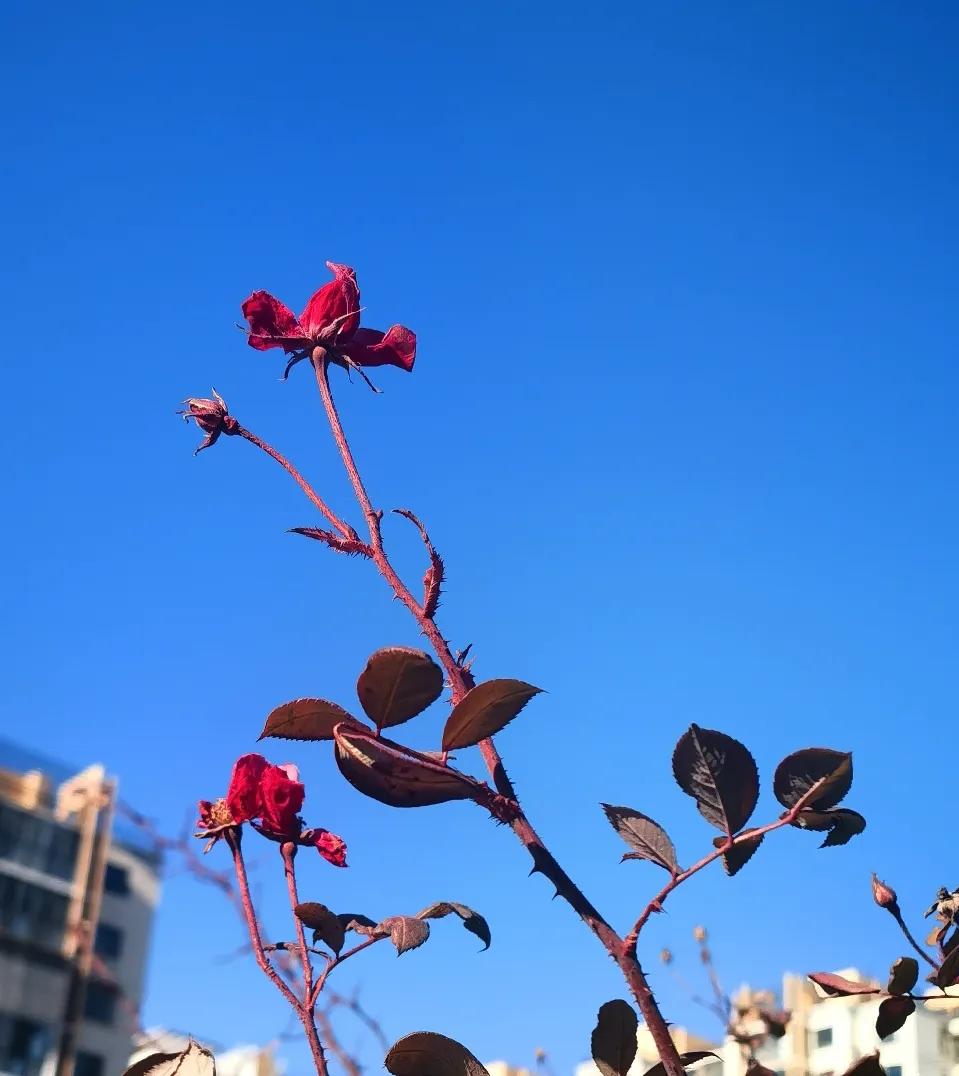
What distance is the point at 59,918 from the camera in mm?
25406

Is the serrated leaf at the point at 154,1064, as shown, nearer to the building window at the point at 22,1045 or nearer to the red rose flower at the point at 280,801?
the red rose flower at the point at 280,801

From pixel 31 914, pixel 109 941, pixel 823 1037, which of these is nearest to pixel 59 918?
pixel 31 914

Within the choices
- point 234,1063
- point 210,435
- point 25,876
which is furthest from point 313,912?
point 25,876

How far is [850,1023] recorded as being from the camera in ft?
3.28

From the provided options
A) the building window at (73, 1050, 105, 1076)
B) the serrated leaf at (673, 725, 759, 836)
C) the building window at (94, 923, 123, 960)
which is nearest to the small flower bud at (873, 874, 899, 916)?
the serrated leaf at (673, 725, 759, 836)

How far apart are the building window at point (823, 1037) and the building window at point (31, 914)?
26088 mm

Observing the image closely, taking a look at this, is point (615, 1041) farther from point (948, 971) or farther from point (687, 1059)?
point (948, 971)

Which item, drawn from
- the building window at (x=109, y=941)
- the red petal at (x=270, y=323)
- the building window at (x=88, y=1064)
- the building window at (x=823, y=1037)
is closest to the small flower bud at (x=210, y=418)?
the red petal at (x=270, y=323)

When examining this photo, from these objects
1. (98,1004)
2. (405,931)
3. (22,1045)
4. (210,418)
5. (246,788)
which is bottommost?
(405,931)

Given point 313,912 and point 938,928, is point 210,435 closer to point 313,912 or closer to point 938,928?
point 313,912

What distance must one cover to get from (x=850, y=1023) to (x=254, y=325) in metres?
0.73

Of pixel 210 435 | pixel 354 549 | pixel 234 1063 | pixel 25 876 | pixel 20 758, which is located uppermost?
pixel 20 758

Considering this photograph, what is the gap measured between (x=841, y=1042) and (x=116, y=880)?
94.1ft

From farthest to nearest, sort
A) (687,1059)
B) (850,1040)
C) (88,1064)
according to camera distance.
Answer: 1. (88,1064)
2. (850,1040)
3. (687,1059)
